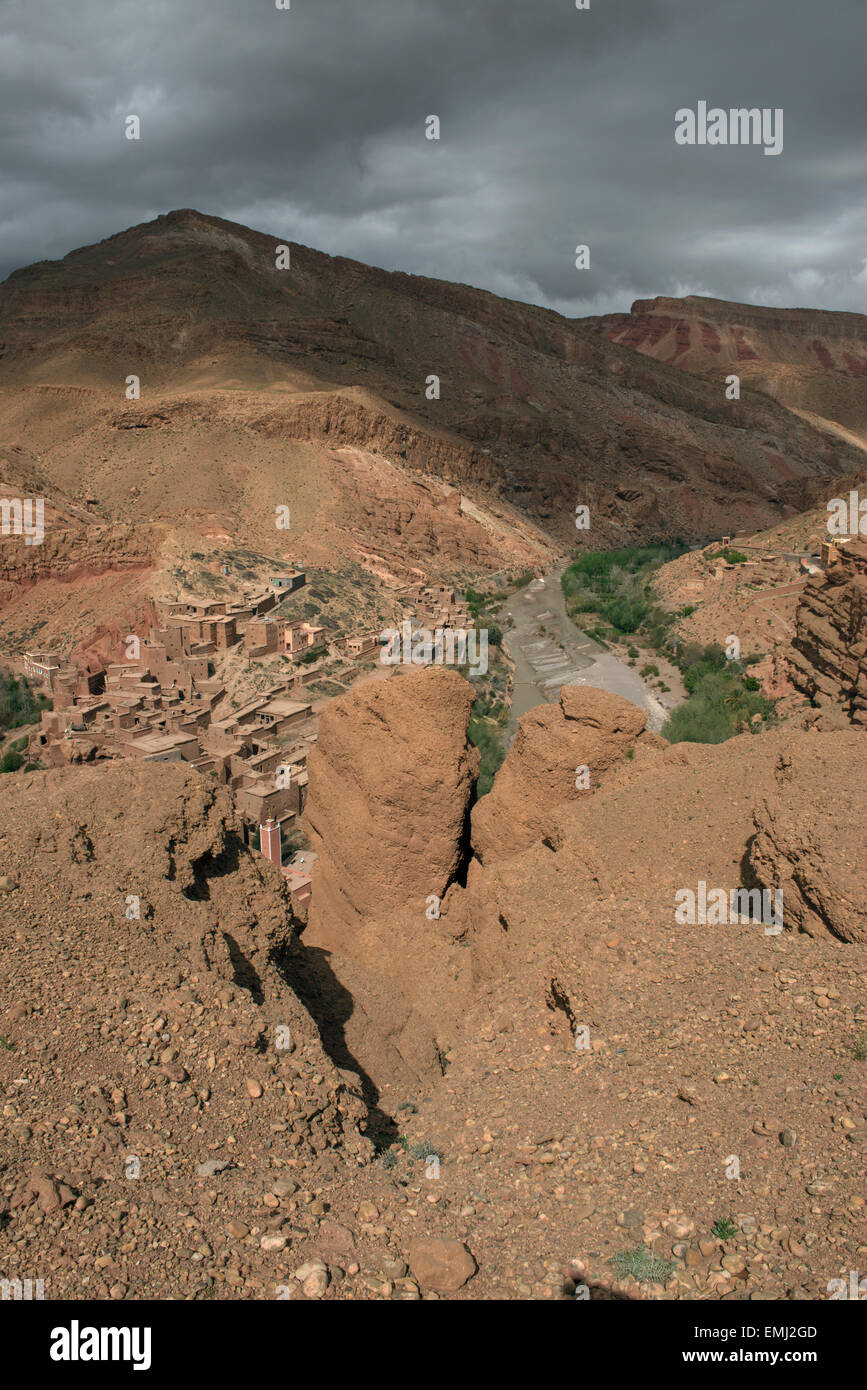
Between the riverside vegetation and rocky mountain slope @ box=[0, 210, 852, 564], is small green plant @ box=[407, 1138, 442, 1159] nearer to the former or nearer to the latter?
the riverside vegetation

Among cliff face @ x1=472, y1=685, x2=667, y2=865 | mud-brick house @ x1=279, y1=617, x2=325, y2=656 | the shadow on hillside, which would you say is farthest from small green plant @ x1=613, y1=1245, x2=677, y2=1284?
mud-brick house @ x1=279, y1=617, x2=325, y2=656

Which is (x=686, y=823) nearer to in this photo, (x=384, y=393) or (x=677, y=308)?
(x=384, y=393)

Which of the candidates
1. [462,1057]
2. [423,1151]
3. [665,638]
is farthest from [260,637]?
[423,1151]

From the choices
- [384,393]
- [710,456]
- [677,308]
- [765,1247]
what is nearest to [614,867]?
[765,1247]

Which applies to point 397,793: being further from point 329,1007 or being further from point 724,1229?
point 724,1229

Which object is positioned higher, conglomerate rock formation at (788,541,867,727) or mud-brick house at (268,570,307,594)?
mud-brick house at (268,570,307,594)

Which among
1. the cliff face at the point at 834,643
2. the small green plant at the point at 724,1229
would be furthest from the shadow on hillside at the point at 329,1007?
the cliff face at the point at 834,643
